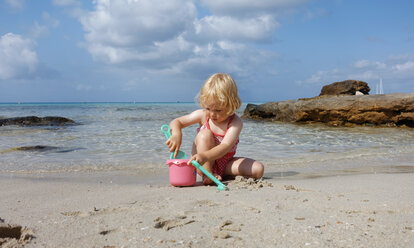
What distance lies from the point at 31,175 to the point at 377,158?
4413mm

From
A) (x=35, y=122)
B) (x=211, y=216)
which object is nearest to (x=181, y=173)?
(x=211, y=216)

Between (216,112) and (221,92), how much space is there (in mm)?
245

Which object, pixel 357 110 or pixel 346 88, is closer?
pixel 357 110

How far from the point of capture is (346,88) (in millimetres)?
15266

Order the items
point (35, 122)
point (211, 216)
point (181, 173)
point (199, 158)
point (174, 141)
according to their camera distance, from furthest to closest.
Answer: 1. point (35, 122)
2. point (174, 141)
3. point (181, 173)
4. point (199, 158)
5. point (211, 216)

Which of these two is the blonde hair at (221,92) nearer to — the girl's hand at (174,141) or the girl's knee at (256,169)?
the girl's hand at (174,141)

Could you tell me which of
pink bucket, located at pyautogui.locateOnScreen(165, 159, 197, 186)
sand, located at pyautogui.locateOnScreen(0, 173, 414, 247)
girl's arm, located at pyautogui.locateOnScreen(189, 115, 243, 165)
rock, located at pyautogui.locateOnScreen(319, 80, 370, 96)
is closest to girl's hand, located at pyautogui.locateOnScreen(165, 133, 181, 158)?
pink bucket, located at pyautogui.locateOnScreen(165, 159, 197, 186)

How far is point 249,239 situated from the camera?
1.48 meters

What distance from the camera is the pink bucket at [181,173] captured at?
2.76m

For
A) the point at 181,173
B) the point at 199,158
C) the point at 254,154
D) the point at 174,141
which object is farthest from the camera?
the point at 254,154

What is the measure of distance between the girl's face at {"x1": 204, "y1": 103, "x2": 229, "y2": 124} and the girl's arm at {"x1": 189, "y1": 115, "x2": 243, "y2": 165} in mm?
115

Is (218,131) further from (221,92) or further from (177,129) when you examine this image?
(221,92)

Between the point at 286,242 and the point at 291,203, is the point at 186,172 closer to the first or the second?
the point at 291,203

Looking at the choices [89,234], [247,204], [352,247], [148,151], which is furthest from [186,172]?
[148,151]
